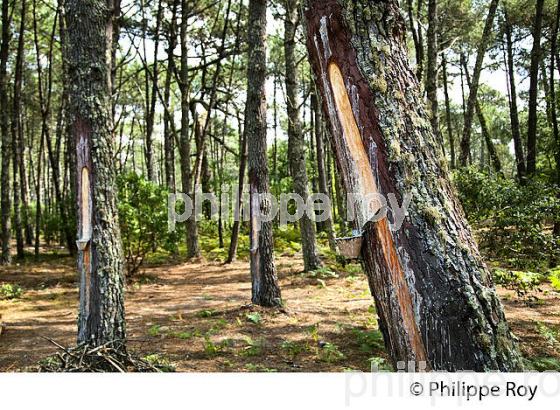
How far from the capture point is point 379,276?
1826 mm

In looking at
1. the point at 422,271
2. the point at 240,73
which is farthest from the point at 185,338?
the point at 240,73

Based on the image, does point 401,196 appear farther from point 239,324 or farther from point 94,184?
point 239,324

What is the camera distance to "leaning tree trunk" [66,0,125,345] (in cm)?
384

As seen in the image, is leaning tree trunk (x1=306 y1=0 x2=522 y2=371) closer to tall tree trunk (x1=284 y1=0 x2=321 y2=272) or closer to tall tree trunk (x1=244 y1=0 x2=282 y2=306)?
tall tree trunk (x1=244 y1=0 x2=282 y2=306)

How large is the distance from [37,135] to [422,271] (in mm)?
28370

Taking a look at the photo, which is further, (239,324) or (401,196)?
(239,324)

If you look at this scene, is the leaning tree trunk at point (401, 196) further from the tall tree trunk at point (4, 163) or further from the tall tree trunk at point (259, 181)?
the tall tree trunk at point (4, 163)

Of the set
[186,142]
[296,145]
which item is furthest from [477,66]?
[186,142]

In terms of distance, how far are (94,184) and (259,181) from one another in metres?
2.69

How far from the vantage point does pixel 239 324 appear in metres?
5.68

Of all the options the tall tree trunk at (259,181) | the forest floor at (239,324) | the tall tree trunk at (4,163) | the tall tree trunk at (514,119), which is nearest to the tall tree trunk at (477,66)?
the tall tree trunk at (514,119)

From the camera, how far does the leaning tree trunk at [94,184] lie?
12.6 ft

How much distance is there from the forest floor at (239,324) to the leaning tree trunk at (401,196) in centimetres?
222

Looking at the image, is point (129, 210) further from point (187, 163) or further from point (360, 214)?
point (360, 214)
